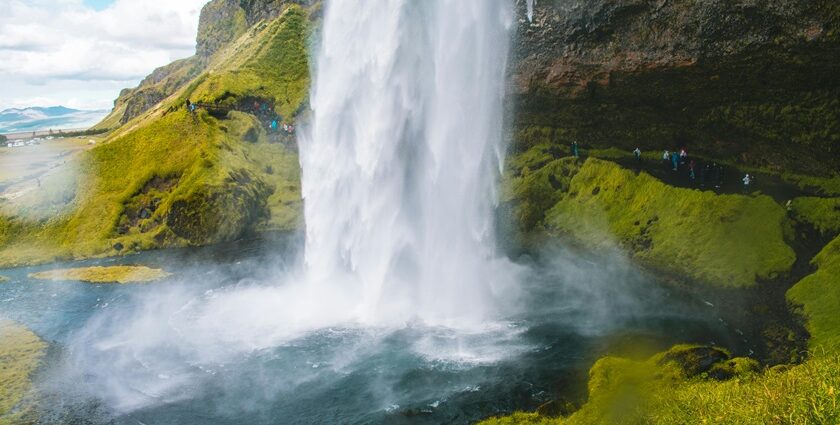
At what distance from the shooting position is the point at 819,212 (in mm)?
39062

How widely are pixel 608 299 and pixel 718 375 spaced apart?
14.0m

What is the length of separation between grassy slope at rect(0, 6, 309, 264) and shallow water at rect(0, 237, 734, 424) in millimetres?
22480

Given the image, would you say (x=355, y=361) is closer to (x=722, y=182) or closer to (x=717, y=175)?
(x=722, y=182)

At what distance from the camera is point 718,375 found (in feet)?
80.5

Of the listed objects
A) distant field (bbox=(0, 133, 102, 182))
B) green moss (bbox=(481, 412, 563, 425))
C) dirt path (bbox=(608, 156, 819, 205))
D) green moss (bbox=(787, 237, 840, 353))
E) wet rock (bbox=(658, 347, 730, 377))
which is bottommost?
green moss (bbox=(481, 412, 563, 425))

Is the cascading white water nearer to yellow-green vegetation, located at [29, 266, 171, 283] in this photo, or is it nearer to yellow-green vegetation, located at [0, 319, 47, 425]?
yellow-green vegetation, located at [29, 266, 171, 283]

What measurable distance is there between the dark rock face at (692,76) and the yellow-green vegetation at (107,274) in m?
42.0

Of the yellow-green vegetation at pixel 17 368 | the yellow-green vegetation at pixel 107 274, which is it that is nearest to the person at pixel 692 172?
the yellow-green vegetation at pixel 107 274

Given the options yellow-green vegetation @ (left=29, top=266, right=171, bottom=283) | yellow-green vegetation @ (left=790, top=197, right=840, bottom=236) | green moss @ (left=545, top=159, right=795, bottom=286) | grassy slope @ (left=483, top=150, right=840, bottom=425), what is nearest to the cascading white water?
green moss @ (left=545, top=159, right=795, bottom=286)

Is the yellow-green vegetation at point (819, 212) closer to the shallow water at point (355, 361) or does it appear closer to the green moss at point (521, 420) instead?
the shallow water at point (355, 361)

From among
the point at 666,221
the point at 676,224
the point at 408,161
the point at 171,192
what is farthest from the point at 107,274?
the point at 676,224

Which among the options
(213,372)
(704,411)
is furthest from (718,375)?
(213,372)

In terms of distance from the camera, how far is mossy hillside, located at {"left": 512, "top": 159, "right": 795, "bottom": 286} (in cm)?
3928

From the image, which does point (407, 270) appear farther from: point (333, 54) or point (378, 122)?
point (333, 54)
